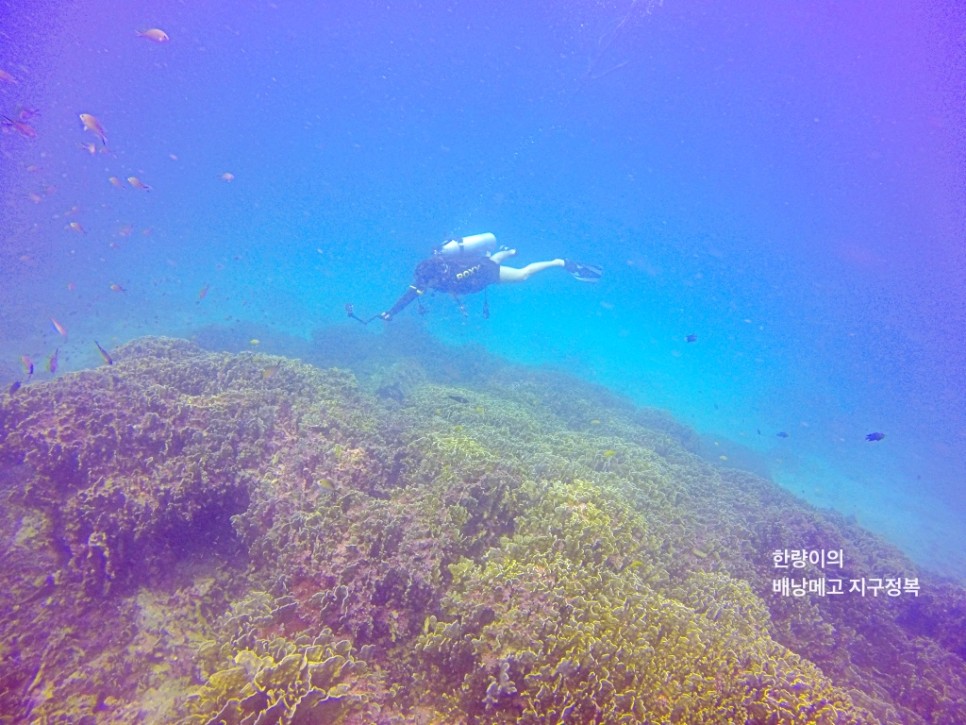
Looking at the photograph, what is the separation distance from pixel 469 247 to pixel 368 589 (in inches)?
510

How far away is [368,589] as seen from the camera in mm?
4461

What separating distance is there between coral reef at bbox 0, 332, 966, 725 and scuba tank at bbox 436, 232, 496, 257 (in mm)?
7976

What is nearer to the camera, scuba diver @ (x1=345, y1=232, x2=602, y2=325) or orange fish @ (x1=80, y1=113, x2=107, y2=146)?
orange fish @ (x1=80, y1=113, x2=107, y2=146)

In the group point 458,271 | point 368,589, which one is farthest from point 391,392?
point 368,589

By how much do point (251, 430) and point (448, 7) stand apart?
83.4 metres

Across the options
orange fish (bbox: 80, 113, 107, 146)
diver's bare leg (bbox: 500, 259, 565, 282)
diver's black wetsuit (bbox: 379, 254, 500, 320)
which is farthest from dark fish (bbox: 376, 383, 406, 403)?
orange fish (bbox: 80, 113, 107, 146)

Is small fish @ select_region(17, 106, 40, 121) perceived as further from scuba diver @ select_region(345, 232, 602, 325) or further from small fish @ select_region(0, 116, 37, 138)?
scuba diver @ select_region(345, 232, 602, 325)

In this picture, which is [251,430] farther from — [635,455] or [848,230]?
[848,230]

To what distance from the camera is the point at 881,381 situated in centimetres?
8412

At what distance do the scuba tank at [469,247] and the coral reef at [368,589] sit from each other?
7976 mm

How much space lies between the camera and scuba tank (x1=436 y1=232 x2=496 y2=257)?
15.0 meters

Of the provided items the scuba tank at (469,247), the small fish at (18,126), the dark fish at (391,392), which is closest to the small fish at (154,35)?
the small fish at (18,126)

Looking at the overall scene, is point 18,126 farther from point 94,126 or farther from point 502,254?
point 502,254

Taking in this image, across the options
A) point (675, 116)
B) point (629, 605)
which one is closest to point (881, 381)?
point (675, 116)
